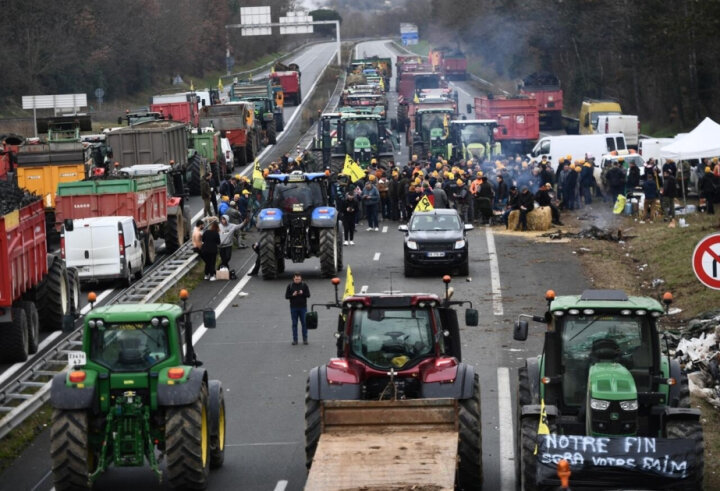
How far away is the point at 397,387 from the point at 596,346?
2.24 m

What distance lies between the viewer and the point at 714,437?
18047mm

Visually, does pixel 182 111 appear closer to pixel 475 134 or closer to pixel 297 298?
pixel 475 134

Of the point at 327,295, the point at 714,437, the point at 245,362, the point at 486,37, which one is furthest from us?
the point at 486,37

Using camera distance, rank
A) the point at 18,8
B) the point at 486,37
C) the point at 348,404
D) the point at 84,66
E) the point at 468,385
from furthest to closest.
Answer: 1. the point at 486,37
2. the point at 84,66
3. the point at 18,8
4. the point at 468,385
5. the point at 348,404

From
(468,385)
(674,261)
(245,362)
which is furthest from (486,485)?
(674,261)

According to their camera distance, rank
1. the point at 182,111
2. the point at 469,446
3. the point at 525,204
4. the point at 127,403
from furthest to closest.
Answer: the point at 182,111 < the point at 525,204 < the point at 127,403 < the point at 469,446

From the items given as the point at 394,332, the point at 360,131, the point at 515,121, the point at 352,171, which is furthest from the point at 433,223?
the point at 515,121

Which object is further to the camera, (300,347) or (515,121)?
(515,121)

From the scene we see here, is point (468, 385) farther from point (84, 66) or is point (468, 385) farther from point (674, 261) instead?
point (84, 66)

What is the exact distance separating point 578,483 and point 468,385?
2.15m

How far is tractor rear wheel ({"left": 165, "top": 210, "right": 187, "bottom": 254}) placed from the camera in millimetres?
37438

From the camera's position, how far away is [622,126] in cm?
6091

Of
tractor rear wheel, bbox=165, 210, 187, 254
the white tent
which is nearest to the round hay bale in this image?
the white tent

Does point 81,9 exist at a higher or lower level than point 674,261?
higher
